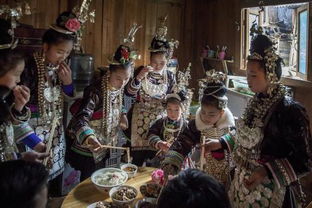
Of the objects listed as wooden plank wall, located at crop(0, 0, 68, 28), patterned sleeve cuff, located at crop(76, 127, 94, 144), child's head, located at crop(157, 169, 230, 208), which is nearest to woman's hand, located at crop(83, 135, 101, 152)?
patterned sleeve cuff, located at crop(76, 127, 94, 144)

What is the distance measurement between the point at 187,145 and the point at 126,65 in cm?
73

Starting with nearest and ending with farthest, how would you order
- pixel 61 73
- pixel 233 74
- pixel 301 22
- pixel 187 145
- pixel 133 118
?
pixel 187 145, pixel 61 73, pixel 301 22, pixel 133 118, pixel 233 74

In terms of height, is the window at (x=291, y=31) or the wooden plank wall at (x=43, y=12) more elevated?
the wooden plank wall at (x=43, y=12)

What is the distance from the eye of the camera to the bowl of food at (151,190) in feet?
4.78

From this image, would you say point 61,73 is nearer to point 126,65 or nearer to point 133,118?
point 126,65

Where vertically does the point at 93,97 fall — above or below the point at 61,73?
below

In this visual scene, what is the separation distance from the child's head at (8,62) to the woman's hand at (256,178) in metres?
1.20

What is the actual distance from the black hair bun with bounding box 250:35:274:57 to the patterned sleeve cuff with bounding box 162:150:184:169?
0.63 meters

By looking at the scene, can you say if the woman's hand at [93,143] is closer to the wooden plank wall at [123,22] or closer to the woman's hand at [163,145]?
the woman's hand at [163,145]

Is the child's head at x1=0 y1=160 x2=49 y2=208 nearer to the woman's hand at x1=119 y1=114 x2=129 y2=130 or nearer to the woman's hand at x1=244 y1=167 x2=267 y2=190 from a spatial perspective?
the woman's hand at x1=244 y1=167 x2=267 y2=190

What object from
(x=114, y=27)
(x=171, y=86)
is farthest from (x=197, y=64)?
(x=171, y=86)

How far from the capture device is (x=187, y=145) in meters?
1.65

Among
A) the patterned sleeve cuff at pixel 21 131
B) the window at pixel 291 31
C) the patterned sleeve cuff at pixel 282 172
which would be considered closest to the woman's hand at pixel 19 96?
the patterned sleeve cuff at pixel 21 131

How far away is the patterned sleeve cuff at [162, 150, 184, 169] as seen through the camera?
155 centimetres
